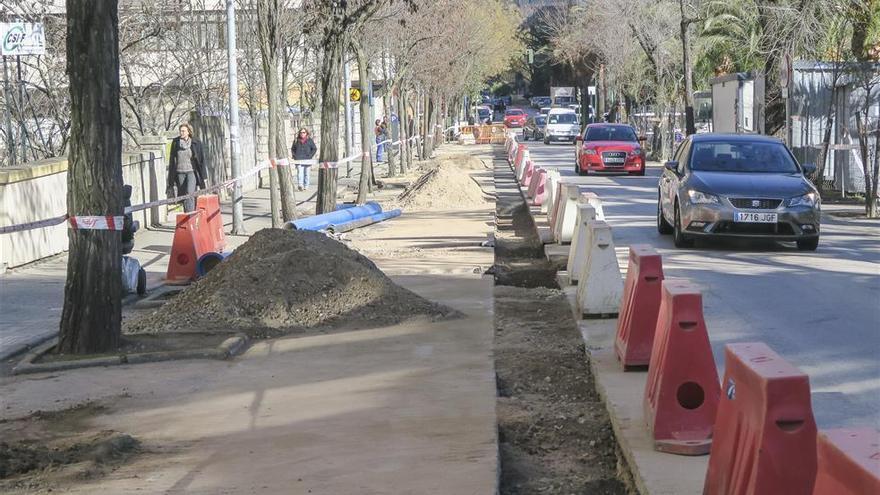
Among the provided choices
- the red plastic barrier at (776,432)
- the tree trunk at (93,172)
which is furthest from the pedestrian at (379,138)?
the red plastic barrier at (776,432)

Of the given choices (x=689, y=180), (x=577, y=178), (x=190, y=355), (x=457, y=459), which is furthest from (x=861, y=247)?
(x=577, y=178)

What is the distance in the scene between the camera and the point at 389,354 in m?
10.0

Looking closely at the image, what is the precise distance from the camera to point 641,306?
852 cm

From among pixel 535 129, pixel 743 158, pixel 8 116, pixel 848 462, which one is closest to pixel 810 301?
pixel 743 158

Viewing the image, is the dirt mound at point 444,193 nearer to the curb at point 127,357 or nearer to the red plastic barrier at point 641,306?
the curb at point 127,357

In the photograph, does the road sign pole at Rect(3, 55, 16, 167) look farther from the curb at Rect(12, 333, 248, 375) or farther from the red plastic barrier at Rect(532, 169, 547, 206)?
the red plastic barrier at Rect(532, 169, 547, 206)

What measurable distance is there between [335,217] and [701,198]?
21.8 ft

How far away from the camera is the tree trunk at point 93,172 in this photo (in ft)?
32.1

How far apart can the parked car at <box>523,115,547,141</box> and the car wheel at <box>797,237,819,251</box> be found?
62229 millimetres

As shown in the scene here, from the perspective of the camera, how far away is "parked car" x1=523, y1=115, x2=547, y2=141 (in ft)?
263

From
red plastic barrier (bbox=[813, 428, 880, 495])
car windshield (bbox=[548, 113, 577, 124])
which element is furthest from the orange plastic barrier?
car windshield (bbox=[548, 113, 577, 124])

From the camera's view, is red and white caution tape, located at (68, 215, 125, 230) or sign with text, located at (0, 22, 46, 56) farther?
sign with text, located at (0, 22, 46, 56)

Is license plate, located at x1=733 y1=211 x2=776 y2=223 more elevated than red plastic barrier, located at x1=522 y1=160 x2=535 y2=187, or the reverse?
license plate, located at x1=733 y1=211 x2=776 y2=223

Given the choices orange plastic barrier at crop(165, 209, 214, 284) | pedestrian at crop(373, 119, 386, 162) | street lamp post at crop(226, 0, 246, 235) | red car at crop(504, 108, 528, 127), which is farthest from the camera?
red car at crop(504, 108, 528, 127)
